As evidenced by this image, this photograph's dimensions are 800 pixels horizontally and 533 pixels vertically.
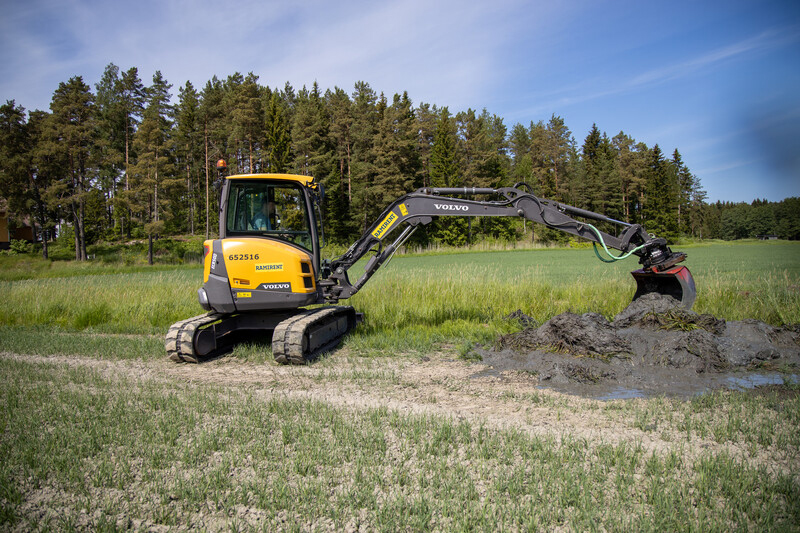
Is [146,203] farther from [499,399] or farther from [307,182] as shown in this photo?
[499,399]

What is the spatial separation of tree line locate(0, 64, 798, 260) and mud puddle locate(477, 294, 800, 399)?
101ft

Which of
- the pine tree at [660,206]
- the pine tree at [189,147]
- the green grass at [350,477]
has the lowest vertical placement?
the green grass at [350,477]

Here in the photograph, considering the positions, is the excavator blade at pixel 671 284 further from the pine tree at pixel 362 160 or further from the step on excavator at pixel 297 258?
the pine tree at pixel 362 160

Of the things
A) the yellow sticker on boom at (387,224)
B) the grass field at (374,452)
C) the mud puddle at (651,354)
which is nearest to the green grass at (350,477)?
the grass field at (374,452)

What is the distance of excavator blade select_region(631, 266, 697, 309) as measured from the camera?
801cm

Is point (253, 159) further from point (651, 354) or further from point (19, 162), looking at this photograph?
point (651, 354)

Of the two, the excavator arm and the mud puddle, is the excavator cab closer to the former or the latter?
the excavator arm

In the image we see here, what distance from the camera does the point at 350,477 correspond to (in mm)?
3639

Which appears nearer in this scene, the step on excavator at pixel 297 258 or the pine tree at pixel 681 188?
the step on excavator at pixel 297 258

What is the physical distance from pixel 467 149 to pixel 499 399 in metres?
58.8

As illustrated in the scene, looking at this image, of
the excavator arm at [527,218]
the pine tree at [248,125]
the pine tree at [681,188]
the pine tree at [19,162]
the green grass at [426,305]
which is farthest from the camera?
the pine tree at [681,188]

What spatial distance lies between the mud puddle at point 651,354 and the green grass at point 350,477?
209cm

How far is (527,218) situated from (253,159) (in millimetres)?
48588

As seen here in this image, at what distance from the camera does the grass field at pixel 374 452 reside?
10.3 ft
